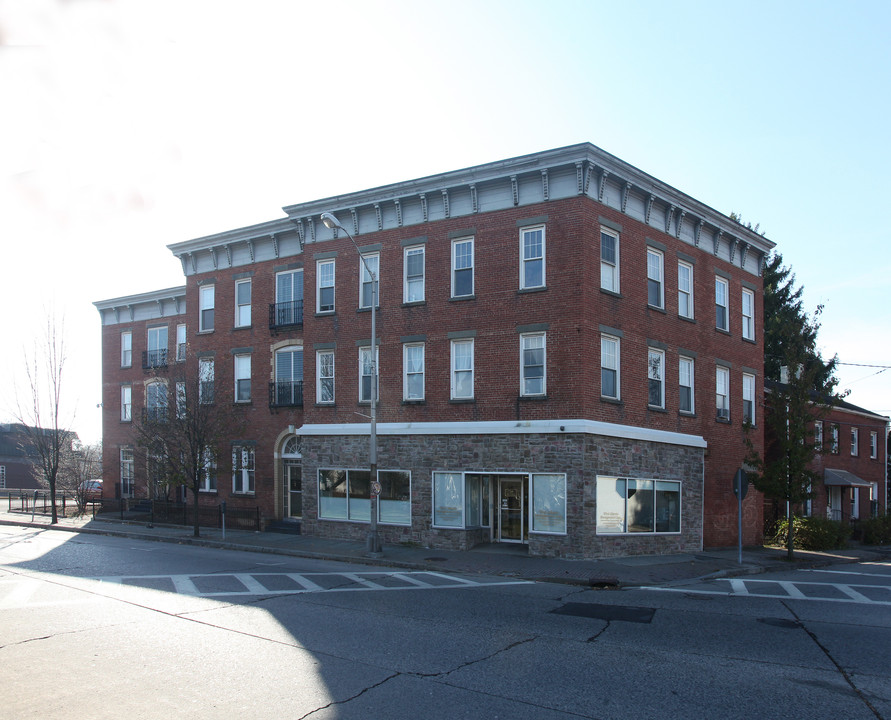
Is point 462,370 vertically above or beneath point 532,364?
beneath

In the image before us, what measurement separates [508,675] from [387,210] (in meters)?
19.3

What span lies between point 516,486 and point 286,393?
37.3 ft

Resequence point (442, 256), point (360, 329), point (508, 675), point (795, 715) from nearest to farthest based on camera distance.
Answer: point (795, 715) → point (508, 675) → point (442, 256) → point (360, 329)

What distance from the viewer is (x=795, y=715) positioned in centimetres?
766

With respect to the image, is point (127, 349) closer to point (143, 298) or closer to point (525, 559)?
point (143, 298)

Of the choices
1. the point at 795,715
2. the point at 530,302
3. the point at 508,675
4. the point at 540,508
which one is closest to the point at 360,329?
the point at 530,302

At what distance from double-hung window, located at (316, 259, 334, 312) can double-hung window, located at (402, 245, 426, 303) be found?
131 inches

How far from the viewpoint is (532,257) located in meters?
23.0

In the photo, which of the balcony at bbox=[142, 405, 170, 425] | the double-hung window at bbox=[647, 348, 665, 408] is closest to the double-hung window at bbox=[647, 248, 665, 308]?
the double-hung window at bbox=[647, 348, 665, 408]

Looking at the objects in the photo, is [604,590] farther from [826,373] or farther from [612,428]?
[826,373]

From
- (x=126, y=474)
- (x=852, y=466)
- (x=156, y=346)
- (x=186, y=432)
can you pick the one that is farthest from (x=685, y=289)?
(x=126, y=474)

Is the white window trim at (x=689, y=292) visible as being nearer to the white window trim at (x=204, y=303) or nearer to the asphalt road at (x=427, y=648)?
the asphalt road at (x=427, y=648)

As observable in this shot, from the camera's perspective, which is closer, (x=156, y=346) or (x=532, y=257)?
(x=532, y=257)

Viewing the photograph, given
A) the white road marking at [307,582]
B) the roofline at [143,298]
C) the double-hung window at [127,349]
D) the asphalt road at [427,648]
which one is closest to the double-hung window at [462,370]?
the white road marking at [307,582]
